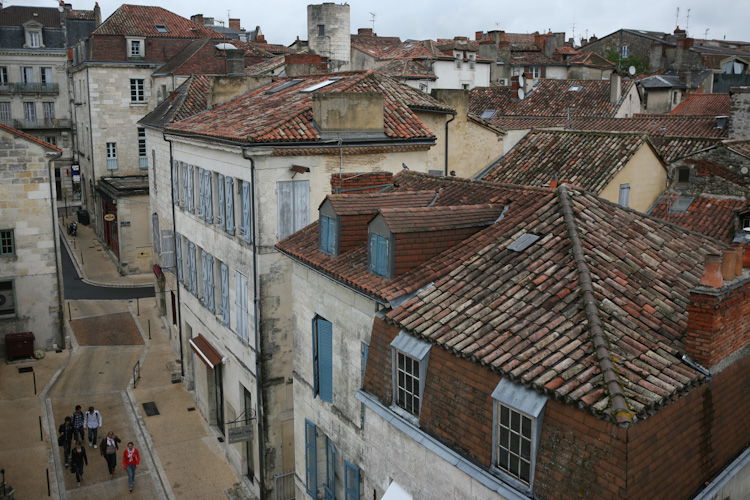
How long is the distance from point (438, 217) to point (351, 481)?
5180mm

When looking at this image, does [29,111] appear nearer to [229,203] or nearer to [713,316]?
[229,203]

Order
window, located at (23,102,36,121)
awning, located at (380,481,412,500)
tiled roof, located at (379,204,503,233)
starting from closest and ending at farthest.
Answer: awning, located at (380,481,412,500), tiled roof, located at (379,204,503,233), window, located at (23,102,36,121)

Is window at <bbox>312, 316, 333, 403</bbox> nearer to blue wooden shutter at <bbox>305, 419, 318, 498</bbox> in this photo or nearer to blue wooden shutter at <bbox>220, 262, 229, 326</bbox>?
blue wooden shutter at <bbox>305, 419, 318, 498</bbox>

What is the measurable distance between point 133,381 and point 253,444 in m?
8.84

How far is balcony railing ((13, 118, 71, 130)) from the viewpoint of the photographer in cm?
5628

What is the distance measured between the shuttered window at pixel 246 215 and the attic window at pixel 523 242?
28.1 ft

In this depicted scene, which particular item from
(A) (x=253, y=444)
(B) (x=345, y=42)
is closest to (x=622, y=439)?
(A) (x=253, y=444)

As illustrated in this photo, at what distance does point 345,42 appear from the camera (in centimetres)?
3966

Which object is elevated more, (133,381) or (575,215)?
(575,215)

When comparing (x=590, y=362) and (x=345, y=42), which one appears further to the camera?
(x=345, y=42)

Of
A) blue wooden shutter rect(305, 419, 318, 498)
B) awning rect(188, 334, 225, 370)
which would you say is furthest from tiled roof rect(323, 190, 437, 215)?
awning rect(188, 334, 225, 370)

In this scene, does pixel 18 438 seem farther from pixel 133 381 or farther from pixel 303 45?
pixel 303 45

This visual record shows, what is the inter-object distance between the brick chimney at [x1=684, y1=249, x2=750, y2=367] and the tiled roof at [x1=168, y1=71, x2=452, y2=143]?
36.4 ft

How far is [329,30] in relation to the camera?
127ft
